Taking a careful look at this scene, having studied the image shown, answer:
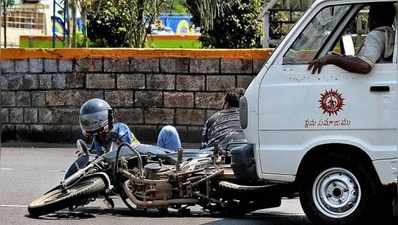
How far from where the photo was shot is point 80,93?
15.5 metres

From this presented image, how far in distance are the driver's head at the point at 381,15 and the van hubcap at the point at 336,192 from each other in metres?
1.37

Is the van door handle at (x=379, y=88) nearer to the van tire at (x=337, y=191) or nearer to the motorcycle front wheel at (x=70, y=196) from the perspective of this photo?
the van tire at (x=337, y=191)

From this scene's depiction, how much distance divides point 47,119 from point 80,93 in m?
0.85

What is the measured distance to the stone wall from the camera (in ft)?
49.3

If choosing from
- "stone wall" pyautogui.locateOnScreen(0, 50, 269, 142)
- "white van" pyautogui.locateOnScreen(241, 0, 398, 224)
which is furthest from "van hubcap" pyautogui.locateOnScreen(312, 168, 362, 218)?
"stone wall" pyautogui.locateOnScreen(0, 50, 269, 142)

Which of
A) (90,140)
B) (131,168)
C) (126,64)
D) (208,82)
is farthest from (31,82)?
(131,168)

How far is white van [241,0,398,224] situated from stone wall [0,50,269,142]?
736 cm

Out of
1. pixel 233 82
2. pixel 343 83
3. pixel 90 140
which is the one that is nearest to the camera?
pixel 343 83

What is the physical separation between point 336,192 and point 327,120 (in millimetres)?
666

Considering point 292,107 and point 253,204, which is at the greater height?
point 292,107

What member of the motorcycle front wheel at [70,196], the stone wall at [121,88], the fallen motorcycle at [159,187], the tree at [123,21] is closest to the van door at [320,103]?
the fallen motorcycle at [159,187]

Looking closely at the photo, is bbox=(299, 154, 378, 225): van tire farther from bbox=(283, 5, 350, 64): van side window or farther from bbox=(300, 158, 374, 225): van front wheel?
bbox=(283, 5, 350, 64): van side window

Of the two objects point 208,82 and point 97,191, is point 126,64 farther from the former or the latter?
point 97,191

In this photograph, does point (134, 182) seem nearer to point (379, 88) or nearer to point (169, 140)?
point (169, 140)
